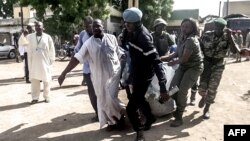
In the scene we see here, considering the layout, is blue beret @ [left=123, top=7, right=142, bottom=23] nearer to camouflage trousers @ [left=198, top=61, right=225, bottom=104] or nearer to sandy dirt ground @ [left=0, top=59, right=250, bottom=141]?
sandy dirt ground @ [left=0, top=59, right=250, bottom=141]

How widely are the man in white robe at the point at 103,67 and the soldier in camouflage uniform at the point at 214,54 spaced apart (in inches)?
68.2

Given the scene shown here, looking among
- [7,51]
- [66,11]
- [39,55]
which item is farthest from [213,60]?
[7,51]

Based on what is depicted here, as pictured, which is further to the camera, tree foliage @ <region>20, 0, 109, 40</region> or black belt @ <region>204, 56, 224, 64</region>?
tree foliage @ <region>20, 0, 109, 40</region>

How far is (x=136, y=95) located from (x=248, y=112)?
116 inches

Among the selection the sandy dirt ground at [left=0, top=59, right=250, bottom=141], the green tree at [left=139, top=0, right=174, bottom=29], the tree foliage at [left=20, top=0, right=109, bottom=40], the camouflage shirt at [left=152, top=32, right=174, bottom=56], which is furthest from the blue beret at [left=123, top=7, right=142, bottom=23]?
the green tree at [left=139, top=0, right=174, bottom=29]

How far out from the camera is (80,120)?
597cm

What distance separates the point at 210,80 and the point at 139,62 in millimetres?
1901

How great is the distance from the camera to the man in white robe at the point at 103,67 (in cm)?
490

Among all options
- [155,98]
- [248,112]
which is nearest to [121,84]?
[155,98]

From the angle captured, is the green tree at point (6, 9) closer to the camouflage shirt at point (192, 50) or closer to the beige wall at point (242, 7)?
the beige wall at point (242, 7)

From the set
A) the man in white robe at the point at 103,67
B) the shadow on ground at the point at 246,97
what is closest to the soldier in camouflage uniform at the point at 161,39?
the man in white robe at the point at 103,67

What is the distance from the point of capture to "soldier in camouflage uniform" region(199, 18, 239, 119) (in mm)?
5586

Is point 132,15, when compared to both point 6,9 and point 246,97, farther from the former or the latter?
point 6,9

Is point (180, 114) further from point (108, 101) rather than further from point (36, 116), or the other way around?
point (36, 116)
